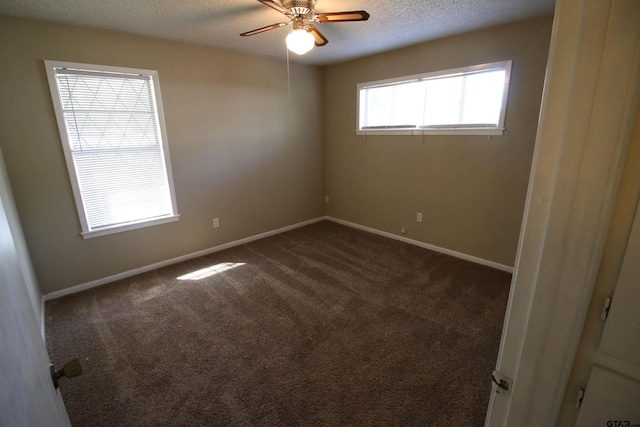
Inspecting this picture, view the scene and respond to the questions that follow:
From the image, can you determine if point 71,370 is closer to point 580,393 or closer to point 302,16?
point 580,393

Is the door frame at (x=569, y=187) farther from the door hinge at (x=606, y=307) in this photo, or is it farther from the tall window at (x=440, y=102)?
the tall window at (x=440, y=102)

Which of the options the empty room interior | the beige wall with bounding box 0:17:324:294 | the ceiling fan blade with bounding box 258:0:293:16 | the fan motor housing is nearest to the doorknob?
the empty room interior

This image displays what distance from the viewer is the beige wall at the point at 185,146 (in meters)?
2.47

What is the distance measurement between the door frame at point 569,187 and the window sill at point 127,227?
351cm

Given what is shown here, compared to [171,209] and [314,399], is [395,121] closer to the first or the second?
[171,209]

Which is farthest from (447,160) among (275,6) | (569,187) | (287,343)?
(569,187)

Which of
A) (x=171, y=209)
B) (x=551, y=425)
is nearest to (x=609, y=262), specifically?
(x=551, y=425)

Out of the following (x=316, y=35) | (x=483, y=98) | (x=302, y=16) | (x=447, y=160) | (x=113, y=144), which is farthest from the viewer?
(x=447, y=160)

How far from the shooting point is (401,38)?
311 centimetres

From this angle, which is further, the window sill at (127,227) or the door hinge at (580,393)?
the window sill at (127,227)

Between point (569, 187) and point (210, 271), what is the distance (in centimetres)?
333

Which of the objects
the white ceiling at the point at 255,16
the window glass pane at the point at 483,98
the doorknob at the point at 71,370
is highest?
the white ceiling at the point at 255,16

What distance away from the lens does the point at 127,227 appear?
3105 millimetres

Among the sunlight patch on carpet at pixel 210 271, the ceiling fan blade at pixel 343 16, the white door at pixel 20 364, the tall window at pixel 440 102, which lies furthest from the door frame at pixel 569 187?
the sunlight patch on carpet at pixel 210 271
